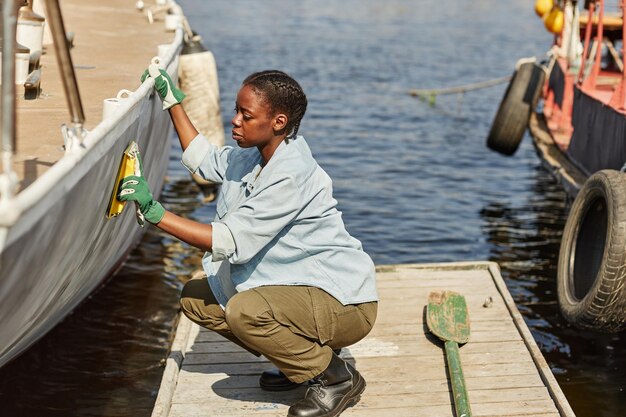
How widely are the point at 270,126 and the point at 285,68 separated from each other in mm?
16455

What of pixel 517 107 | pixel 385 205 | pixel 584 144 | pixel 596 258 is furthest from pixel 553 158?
pixel 596 258

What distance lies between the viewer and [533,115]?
1162cm

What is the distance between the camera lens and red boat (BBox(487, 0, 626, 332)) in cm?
599

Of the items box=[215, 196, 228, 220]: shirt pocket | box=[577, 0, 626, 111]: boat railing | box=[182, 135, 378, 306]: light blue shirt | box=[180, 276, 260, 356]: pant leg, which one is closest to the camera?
box=[182, 135, 378, 306]: light blue shirt

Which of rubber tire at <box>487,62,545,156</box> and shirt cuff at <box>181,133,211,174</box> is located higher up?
shirt cuff at <box>181,133,211,174</box>

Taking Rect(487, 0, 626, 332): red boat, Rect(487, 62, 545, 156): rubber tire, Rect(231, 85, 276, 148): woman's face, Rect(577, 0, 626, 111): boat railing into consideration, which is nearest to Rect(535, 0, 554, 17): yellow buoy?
Rect(487, 0, 626, 332): red boat

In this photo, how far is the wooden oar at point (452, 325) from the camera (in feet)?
15.7

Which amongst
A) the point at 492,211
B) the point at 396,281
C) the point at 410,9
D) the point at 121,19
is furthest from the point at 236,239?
the point at 410,9

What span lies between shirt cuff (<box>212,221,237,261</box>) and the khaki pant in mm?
320

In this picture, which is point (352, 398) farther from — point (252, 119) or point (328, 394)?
point (252, 119)

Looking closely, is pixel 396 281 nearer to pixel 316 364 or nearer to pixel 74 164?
pixel 316 364

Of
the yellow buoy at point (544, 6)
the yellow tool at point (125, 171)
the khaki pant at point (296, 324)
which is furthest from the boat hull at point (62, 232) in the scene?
the yellow buoy at point (544, 6)

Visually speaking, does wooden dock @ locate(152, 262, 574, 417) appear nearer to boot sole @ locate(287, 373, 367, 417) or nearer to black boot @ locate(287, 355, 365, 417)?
boot sole @ locate(287, 373, 367, 417)

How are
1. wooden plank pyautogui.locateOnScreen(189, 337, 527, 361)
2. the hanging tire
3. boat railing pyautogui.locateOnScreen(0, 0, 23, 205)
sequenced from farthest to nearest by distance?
the hanging tire, wooden plank pyautogui.locateOnScreen(189, 337, 527, 361), boat railing pyautogui.locateOnScreen(0, 0, 23, 205)
